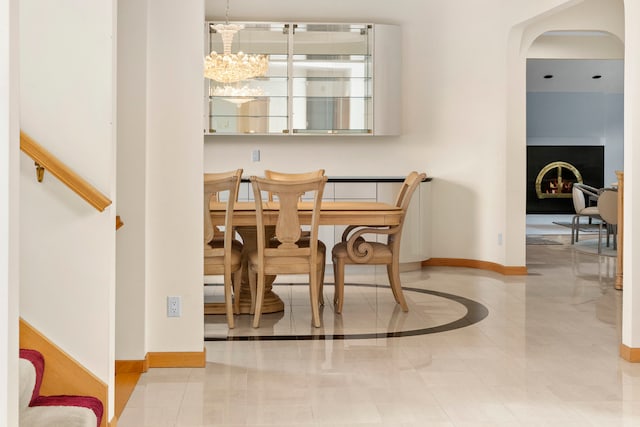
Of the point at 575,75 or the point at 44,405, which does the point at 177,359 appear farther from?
the point at 575,75

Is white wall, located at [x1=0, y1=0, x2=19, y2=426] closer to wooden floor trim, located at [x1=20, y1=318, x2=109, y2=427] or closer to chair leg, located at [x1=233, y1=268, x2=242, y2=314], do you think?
wooden floor trim, located at [x1=20, y1=318, x2=109, y2=427]

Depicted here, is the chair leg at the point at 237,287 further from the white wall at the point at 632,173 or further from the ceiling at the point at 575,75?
the ceiling at the point at 575,75

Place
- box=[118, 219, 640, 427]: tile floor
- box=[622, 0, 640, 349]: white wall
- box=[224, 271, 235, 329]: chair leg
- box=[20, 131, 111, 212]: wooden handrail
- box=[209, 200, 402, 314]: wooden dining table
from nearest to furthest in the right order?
1. box=[20, 131, 111, 212]: wooden handrail
2. box=[118, 219, 640, 427]: tile floor
3. box=[622, 0, 640, 349]: white wall
4. box=[224, 271, 235, 329]: chair leg
5. box=[209, 200, 402, 314]: wooden dining table

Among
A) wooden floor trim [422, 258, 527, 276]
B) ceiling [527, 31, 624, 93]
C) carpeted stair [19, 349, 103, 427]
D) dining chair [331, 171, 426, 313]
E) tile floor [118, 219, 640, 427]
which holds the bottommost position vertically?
tile floor [118, 219, 640, 427]

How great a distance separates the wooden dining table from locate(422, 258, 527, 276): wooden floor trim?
8.04 feet

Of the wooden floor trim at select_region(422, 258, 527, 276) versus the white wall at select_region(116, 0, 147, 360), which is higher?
the white wall at select_region(116, 0, 147, 360)

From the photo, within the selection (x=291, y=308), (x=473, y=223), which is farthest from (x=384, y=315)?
(x=473, y=223)

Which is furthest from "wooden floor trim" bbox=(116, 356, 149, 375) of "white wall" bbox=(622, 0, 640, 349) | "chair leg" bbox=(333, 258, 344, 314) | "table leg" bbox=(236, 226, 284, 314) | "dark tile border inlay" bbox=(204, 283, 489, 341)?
"white wall" bbox=(622, 0, 640, 349)

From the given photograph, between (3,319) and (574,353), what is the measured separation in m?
3.58

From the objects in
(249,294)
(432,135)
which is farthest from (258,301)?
(432,135)

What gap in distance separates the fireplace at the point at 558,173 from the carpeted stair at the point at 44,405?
50.3 feet

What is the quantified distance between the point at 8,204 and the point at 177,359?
2609 millimetres

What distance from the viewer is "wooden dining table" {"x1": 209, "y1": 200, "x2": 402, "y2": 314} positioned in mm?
5602

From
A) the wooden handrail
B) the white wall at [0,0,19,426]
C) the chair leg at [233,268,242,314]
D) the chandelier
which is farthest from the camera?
the chandelier
